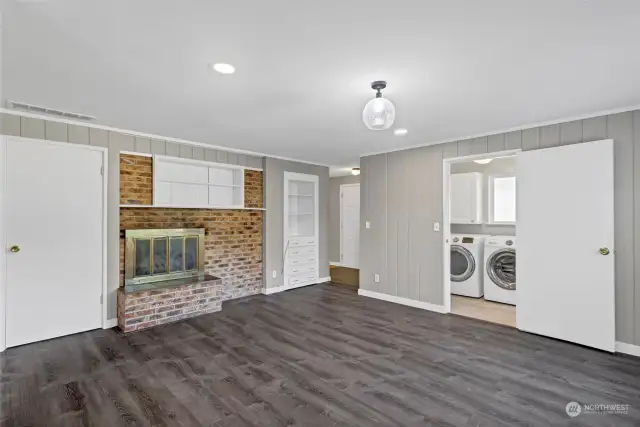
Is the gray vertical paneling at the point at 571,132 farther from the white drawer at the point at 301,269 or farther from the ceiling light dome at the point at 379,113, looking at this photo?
the white drawer at the point at 301,269

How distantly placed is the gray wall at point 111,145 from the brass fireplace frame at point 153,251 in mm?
110

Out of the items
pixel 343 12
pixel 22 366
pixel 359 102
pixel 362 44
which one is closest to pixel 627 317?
pixel 359 102

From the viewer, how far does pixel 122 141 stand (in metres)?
4.02

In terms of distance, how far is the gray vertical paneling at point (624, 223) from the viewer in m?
3.20

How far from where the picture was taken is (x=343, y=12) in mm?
1705

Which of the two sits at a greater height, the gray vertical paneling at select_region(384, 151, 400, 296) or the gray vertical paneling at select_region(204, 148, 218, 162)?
the gray vertical paneling at select_region(204, 148, 218, 162)

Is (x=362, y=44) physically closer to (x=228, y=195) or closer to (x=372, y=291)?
(x=228, y=195)

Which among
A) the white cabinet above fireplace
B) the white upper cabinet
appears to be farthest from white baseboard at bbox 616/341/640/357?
the white cabinet above fireplace

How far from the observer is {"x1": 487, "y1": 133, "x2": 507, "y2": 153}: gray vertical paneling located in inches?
158

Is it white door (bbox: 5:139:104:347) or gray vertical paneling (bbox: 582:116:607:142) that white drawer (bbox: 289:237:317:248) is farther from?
gray vertical paneling (bbox: 582:116:607:142)

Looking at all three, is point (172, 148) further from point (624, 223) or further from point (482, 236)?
point (624, 223)

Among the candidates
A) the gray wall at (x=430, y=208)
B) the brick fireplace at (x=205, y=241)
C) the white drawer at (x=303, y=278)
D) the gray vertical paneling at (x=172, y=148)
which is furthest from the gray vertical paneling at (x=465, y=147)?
the gray vertical paneling at (x=172, y=148)

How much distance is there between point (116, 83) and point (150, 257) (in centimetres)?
239

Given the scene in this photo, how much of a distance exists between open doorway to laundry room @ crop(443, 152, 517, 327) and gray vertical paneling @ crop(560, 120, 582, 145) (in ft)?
3.95
